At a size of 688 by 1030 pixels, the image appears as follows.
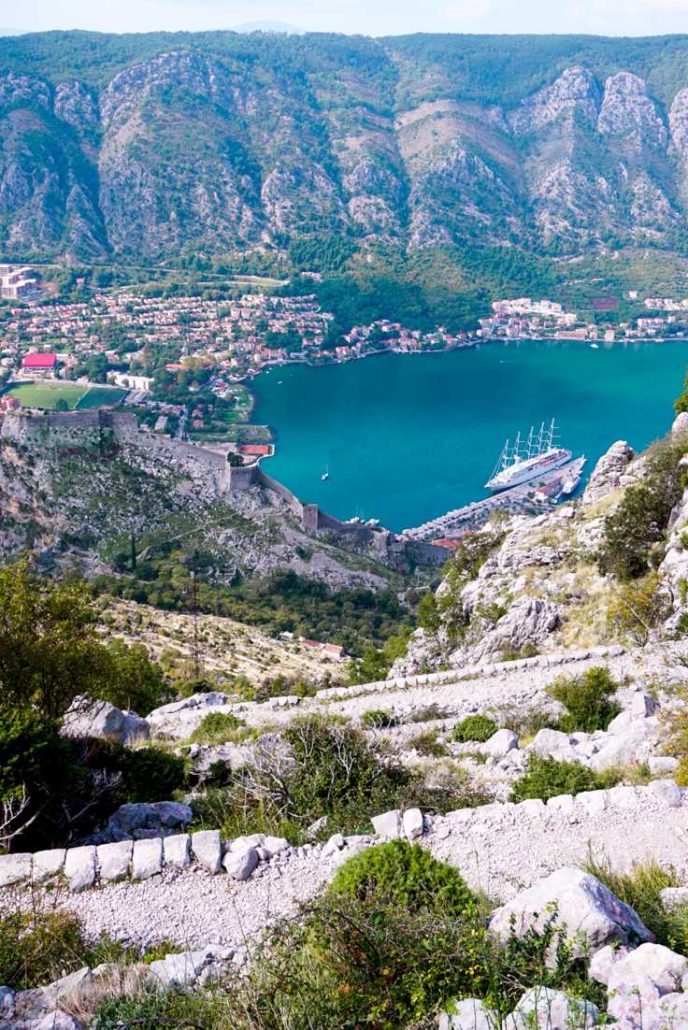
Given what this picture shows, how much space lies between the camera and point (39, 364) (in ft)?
230

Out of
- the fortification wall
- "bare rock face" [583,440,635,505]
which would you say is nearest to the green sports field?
the fortification wall

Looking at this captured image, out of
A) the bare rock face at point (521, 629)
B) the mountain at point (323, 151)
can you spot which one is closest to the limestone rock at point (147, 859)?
the bare rock face at point (521, 629)

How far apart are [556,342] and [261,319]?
98.0ft

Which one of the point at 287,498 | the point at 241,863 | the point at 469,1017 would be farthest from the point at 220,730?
the point at 287,498

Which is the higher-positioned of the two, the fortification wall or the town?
the town

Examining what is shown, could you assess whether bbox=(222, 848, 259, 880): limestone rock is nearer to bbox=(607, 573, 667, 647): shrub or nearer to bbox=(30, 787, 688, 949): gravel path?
bbox=(30, 787, 688, 949): gravel path

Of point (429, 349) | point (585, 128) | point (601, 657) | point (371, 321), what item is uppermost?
point (585, 128)

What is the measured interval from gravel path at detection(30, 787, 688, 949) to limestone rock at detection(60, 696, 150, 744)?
4.17 meters

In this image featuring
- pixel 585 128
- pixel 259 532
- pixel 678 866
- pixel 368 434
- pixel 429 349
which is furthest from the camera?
pixel 585 128

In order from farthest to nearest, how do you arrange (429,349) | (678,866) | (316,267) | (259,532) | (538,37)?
1. (538,37)
2. (316,267)
3. (429,349)
4. (259,532)
5. (678,866)

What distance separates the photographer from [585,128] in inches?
5354

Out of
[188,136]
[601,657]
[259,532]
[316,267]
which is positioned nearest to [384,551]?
[259,532]

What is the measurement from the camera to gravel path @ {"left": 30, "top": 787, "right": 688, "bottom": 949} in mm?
5027

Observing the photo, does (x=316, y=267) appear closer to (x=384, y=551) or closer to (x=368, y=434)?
(x=368, y=434)
